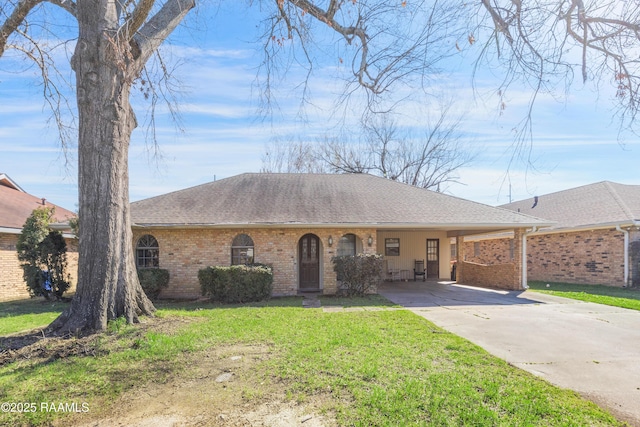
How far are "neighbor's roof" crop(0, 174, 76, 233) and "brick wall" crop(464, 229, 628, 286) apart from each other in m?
20.0

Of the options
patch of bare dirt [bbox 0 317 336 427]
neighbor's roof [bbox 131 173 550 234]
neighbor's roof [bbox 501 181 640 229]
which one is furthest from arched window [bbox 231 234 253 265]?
neighbor's roof [bbox 501 181 640 229]

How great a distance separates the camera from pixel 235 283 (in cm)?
1098

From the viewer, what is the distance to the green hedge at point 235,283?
11.0 meters

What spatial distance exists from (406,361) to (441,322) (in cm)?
317

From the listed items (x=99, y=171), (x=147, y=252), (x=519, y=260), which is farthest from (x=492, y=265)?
(x=99, y=171)

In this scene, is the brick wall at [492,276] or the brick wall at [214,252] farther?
the brick wall at [492,276]

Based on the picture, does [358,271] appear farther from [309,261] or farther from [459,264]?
[459,264]

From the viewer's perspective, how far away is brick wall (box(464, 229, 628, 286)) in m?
14.2

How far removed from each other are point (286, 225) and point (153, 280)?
14.7 feet

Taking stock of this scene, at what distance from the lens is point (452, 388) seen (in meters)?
4.15

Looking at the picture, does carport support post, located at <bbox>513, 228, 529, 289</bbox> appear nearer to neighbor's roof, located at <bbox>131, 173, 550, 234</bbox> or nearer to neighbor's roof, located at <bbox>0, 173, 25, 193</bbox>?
neighbor's roof, located at <bbox>131, 173, 550, 234</bbox>

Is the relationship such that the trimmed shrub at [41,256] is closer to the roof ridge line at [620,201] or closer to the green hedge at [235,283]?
the green hedge at [235,283]

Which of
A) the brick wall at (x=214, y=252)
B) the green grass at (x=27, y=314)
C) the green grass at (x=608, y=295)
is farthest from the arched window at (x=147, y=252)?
the green grass at (x=608, y=295)

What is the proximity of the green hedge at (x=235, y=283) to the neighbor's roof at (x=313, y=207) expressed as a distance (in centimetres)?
164
